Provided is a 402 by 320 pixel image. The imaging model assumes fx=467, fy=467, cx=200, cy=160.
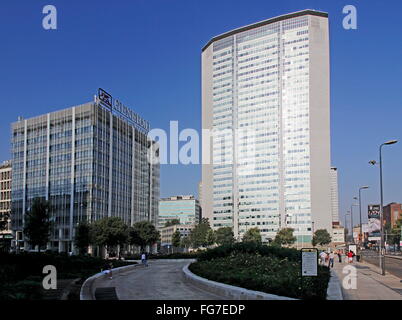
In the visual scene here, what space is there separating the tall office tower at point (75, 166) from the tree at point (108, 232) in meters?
39.0

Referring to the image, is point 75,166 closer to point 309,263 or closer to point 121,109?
point 121,109

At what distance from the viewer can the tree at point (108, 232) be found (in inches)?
2953

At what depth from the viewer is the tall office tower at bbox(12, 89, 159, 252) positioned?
116312 millimetres

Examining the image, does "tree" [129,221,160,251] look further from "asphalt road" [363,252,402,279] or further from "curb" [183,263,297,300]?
"curb" [183,263,297,300]

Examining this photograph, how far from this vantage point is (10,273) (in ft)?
87.0

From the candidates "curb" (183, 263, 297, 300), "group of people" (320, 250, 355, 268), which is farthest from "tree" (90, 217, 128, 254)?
"curb" (183, 263, 297, 300)

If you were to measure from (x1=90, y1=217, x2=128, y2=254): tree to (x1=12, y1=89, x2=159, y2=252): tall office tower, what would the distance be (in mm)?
38954

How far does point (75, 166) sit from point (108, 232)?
47010 millimetres

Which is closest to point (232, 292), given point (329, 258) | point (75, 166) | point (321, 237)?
point (329, 258)

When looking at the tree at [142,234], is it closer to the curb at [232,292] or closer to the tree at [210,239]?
the tree at [210,239]

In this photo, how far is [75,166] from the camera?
11769 centimetres
